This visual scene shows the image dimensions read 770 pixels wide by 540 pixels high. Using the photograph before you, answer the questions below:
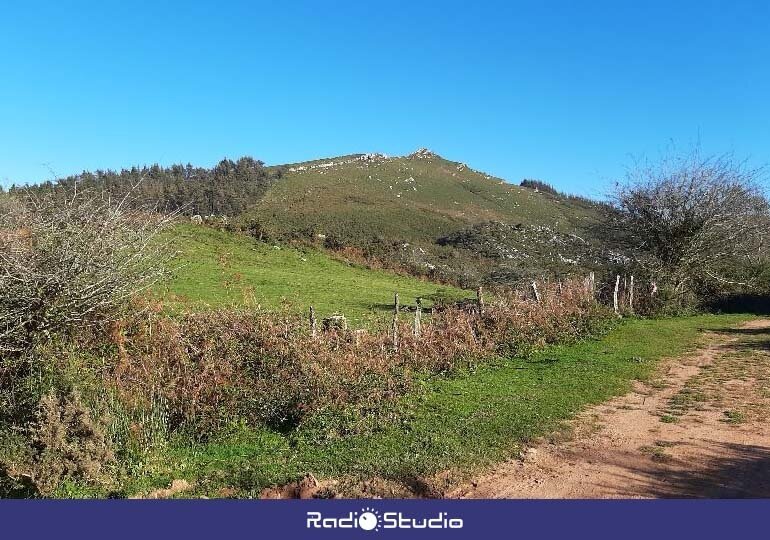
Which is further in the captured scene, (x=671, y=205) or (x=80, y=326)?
(x=671, y=205)

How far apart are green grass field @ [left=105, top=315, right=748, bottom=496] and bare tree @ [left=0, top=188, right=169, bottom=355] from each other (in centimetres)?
264

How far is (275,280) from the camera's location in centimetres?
2408

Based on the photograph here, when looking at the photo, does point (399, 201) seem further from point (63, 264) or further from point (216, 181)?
point (63, 264)

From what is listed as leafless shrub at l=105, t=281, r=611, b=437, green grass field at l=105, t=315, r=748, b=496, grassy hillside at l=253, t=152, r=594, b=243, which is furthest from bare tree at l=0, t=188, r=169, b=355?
grassy hillside at l=253, t=152, r=594, b=243

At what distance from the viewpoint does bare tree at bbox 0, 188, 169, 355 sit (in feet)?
26.4

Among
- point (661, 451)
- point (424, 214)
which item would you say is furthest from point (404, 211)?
point (661, 451)

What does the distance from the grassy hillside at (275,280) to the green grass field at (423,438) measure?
4.71m

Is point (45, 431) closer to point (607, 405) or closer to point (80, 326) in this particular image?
point (80, 326)

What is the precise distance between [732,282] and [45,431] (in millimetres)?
26370

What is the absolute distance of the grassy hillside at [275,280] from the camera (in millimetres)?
18188

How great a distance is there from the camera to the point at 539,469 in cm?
668

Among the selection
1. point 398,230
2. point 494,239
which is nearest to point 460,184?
point 398,230

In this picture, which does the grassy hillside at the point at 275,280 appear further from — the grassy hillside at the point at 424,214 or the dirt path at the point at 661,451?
the dirt path at the point at 661,451

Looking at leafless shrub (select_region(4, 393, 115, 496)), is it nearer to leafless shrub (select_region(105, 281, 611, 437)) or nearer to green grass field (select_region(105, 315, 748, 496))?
green grass field (select_region(105, 315, 748, 496))
